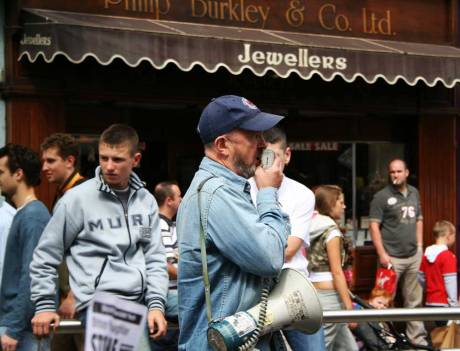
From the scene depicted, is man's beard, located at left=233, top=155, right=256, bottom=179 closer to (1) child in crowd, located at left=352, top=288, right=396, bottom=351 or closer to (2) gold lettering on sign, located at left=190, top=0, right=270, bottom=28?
(1) child in crowd, located at left=352, top=288, right=396, bottom=351

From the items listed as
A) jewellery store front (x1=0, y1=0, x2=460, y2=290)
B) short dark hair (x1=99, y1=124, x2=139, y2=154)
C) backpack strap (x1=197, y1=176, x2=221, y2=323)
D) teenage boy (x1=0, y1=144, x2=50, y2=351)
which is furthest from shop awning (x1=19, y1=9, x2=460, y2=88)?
backpack strap (x1=197, y1=176, x2=221, y2=323)

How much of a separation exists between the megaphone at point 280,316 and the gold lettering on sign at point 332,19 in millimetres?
7225

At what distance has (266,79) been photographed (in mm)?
10578

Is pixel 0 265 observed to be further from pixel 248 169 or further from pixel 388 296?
pixel 388 296

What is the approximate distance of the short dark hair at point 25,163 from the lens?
6090mm

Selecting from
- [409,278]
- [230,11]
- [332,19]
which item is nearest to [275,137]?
[230,11]

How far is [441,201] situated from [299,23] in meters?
2.74

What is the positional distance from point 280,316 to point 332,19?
7.51 metres

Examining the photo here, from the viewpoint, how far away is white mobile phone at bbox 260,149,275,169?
404 cm

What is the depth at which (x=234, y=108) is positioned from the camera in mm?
3902

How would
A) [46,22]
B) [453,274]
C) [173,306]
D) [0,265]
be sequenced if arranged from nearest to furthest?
[173,306] < [0,265] < [46,22] < [453,274]

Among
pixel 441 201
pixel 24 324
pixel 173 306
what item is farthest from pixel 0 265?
pixel 441 201

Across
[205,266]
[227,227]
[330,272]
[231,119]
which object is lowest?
[330,272]

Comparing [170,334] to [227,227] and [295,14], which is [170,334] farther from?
[295,14]
